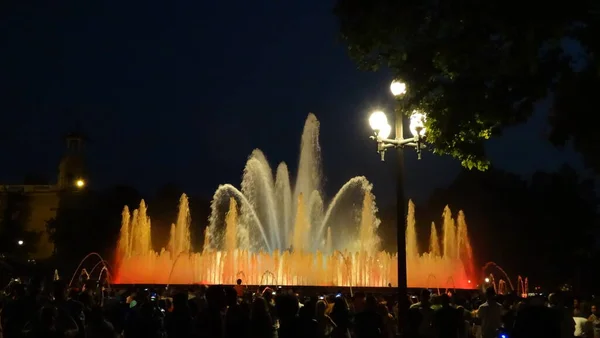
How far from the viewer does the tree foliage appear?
11055 millimetres

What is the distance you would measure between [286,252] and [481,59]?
988 inches

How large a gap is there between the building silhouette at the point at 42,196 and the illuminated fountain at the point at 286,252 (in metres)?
53.7

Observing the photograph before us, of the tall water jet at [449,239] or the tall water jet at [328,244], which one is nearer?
the tall water jet at [328,244]

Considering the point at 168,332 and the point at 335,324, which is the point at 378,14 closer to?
the point at 335,324

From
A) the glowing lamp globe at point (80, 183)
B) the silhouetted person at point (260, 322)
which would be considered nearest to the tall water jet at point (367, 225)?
the silhouetted person at point (260, 322)

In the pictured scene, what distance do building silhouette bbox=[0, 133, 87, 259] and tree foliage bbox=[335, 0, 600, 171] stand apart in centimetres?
8981

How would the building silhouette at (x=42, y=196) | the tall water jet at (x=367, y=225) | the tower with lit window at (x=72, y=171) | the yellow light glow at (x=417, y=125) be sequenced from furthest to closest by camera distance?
the tower with lit window at (x=72, y=171) → the building silhouette at (x=42, y=196) → the tall water jet at (x=367, y=225) → the yellow light glow at (x=417, y=125)

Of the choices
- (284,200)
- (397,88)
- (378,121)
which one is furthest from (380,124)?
(284,200)

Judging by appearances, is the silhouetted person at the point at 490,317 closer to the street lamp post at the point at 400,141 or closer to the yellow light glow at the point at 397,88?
the street lamp post at the point at 400,141

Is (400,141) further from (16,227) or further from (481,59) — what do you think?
(16,227)

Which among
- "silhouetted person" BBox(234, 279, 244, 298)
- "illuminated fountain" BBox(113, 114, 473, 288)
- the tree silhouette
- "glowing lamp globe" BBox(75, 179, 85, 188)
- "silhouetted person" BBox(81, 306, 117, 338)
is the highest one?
"glowing lamp globe" BBox(75, 179, 85, 188)

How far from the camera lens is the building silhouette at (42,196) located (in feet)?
315

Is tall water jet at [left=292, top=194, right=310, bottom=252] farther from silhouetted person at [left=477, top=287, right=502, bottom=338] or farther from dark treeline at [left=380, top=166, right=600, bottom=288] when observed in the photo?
silhouetted person at [left=477, top=287, right=502, bottom=338]

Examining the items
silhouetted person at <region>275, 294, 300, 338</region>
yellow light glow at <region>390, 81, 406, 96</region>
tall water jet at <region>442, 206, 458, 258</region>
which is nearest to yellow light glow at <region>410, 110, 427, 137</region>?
yellow light glow at <region>390, 81, 406, 96</region>
